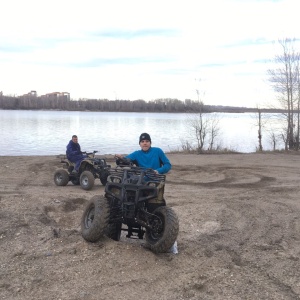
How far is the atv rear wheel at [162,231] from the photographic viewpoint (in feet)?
17.7

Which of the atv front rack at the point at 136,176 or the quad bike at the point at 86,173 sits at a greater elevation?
the atv front rack at the point at 136,176

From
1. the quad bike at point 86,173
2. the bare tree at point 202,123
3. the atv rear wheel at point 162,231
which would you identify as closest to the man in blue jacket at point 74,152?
the quad bike at point 86,173

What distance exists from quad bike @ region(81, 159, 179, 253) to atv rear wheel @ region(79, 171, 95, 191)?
5315 millimetres

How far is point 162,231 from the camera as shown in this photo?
557cm

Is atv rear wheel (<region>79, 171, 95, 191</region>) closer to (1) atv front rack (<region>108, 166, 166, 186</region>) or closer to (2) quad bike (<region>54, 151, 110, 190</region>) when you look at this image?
(2) quad bike (<region>54, 151, 110, 190</region>)

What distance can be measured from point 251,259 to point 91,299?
2.43 metres

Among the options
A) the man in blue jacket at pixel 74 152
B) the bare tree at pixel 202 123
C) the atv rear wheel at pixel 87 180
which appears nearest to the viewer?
the atv rear wheel at pixel 87 180

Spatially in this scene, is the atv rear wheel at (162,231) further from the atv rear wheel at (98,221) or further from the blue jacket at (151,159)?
the blue jacket at (151,159)

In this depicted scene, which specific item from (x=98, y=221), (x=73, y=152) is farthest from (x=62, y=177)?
(x=98, y=221)

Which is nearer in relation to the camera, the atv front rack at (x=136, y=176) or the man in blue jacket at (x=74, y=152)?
the atv front rack at (x=136, y=176)

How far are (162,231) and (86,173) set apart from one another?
19.8 ft

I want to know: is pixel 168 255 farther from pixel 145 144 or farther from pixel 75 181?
pixel 75 181

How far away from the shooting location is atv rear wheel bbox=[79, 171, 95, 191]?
11.1 metres

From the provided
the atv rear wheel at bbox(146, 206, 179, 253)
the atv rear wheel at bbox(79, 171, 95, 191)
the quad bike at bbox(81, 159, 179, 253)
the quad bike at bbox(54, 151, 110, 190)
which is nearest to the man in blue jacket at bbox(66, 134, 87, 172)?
the quad bike at bbox(54, 151, 110, 190)
